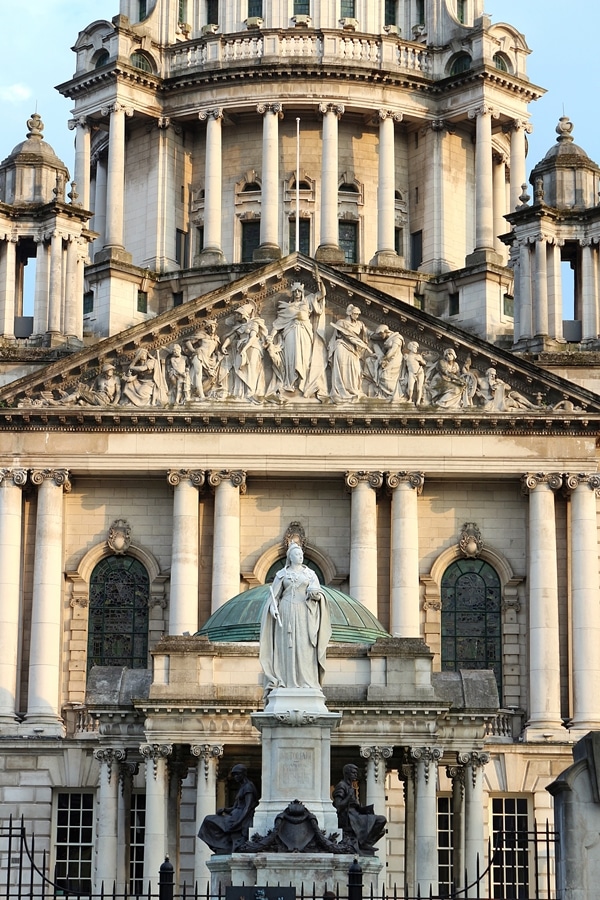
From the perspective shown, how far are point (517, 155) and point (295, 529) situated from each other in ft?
74.9

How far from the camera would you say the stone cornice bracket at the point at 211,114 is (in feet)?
247

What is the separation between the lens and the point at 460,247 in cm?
7625

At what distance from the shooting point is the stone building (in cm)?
4862

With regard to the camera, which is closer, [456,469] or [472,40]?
[456,469]

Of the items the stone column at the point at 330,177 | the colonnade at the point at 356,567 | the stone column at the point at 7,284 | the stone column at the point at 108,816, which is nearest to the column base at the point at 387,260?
the stone column at the point at 330,177

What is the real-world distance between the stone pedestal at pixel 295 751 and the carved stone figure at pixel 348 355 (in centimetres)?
2504

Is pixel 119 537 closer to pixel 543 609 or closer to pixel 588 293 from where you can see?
pixel 543 609

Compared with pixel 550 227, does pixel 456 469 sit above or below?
below

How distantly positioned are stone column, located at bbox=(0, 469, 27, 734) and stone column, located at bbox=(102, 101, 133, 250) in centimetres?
1487

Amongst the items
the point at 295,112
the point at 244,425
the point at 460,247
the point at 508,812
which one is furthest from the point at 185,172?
the point at 508,812

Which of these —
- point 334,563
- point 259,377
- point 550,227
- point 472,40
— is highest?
point 472,40

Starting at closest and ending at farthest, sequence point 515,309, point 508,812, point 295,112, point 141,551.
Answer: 1. point 508,812
2. point 141,551
3. point 515,309
4. point 295,112

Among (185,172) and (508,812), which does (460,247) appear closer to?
(185,172)

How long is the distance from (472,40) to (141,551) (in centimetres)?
2582
